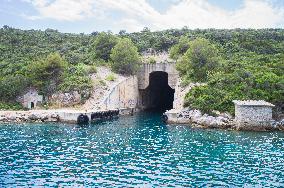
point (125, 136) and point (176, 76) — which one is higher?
point (176, 76)

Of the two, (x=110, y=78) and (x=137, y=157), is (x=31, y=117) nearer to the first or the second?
(x=110, y=78)

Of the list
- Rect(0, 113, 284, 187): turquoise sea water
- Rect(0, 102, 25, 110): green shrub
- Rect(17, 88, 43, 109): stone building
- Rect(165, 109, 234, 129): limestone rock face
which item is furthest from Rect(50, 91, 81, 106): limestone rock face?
Rect(165, 109, 234, 129): limestone rock face

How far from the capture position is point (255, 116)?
46250mm

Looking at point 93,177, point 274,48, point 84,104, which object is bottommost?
point 93,177

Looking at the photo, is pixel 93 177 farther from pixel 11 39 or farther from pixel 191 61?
pixel 11 39

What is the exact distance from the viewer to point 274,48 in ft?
273

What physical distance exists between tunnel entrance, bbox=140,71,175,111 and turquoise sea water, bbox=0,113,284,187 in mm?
28865

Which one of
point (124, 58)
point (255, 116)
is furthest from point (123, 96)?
point (255, 116)

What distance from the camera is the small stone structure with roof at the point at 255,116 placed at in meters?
46.1

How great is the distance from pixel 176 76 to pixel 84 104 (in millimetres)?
19221

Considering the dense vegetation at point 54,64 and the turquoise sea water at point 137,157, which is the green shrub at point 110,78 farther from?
the turquoise sea water at point 137,157

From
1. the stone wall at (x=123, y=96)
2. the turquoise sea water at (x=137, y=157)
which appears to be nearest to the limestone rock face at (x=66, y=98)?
the stone wall at (x=123, y=96)

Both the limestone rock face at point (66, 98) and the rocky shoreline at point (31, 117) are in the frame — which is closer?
the rocky shoreline at point (31, 117)

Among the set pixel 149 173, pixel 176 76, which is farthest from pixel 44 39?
pixel 149 173
